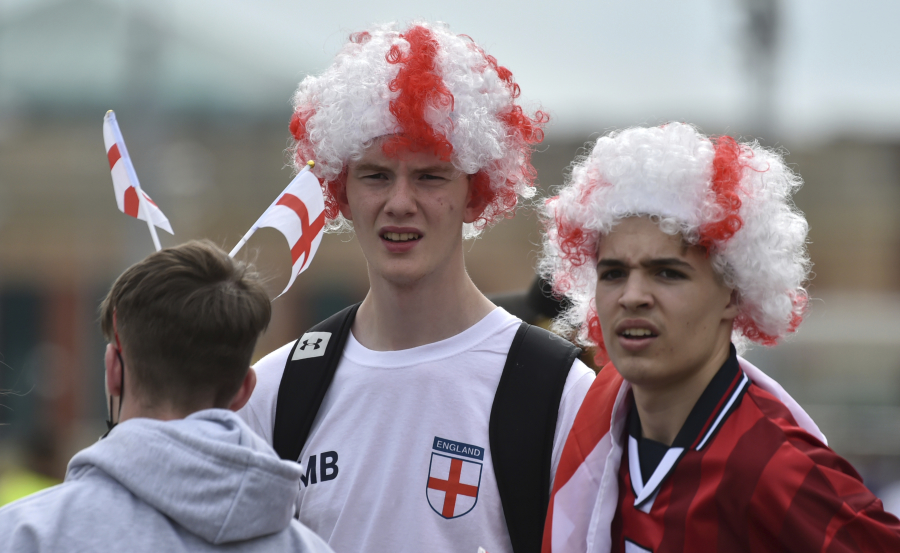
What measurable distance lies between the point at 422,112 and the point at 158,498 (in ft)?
5.05

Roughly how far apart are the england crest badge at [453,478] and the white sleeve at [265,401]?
55 cm

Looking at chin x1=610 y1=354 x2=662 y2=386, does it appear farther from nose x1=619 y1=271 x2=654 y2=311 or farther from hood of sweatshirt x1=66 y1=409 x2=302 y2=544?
hood of sweatshirt x1=66 y1=409 x2=302 y2=544

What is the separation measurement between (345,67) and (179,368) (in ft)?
4.73

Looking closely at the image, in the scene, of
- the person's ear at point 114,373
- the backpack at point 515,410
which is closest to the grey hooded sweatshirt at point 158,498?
the person's ear at point 114,373

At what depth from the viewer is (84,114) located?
2370cm

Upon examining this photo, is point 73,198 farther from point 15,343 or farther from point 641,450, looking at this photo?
point 641,450

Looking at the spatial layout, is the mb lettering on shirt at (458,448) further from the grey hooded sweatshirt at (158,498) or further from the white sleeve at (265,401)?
the grey hooded sweatshirt at (158,498)

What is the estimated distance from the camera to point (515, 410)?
2.99 m

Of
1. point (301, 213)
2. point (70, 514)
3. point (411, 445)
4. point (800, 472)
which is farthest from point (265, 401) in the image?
point (800, 472)

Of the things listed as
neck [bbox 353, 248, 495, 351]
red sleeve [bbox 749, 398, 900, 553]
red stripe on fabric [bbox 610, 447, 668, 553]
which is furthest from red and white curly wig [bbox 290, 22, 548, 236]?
red sleeve [bbox 749, 398, 900, 553]

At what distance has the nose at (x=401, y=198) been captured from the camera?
3109mm

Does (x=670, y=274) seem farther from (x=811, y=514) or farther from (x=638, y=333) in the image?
(x=811, y=514)

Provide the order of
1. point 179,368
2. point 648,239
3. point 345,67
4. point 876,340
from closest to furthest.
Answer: point 179,368
point 648,239
point 345,67
point 876,340

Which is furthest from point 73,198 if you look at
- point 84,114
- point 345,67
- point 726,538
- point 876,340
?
point 726,538
